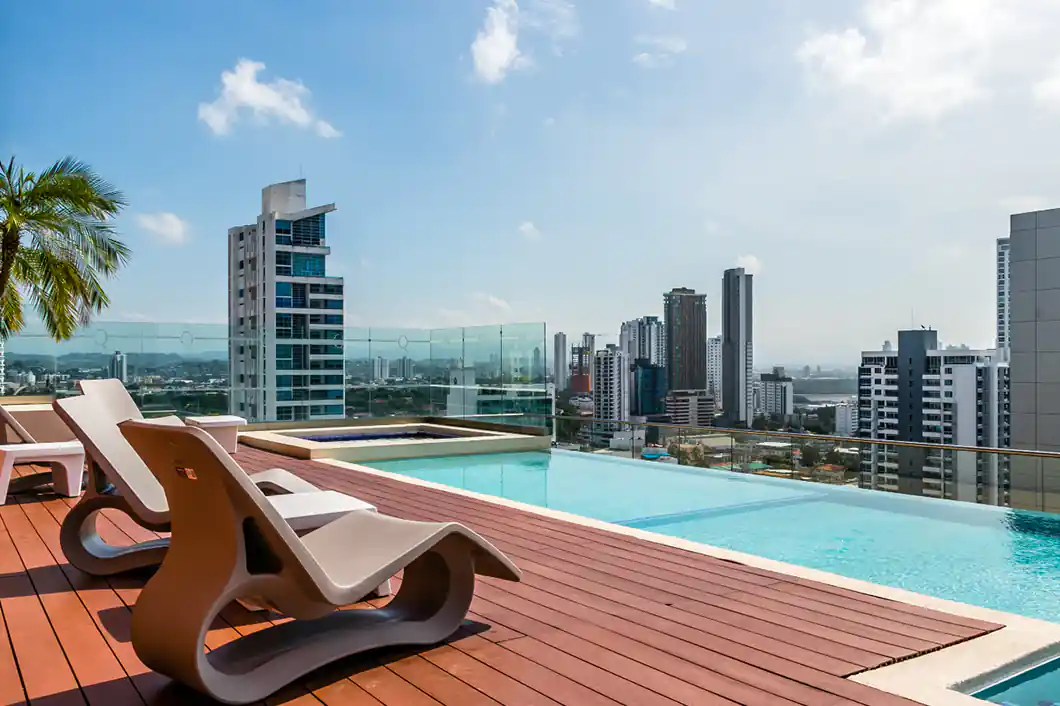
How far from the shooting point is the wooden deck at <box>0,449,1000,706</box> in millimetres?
2680

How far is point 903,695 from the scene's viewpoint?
2.67 m

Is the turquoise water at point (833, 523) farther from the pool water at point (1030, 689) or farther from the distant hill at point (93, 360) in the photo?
the distant hill at point (93, 360)

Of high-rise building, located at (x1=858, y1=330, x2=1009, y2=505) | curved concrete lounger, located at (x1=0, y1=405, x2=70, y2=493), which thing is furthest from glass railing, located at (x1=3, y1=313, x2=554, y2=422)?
high-rise building, located at (x1=858, y1=330, x2=1009, y2=505)

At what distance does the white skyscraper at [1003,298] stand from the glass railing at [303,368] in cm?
1946

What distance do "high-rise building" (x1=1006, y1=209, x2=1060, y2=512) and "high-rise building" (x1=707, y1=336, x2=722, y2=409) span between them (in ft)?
28.0

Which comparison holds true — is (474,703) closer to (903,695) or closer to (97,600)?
(903,695)

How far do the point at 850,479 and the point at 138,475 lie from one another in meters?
6.20

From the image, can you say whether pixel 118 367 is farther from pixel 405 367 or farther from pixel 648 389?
pixel 648 389

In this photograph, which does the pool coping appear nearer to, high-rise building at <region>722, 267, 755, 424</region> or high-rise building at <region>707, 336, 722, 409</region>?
high-rise building at <region>722, 267, 755, 424</region>

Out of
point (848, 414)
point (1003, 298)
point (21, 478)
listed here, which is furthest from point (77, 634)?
point (1003, 298)

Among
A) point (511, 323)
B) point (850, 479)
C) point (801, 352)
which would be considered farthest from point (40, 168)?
point (801, 352)

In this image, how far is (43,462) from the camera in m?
6.70

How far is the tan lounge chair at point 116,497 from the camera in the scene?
12.8 feet

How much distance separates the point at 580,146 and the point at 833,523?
2375 centimetres
